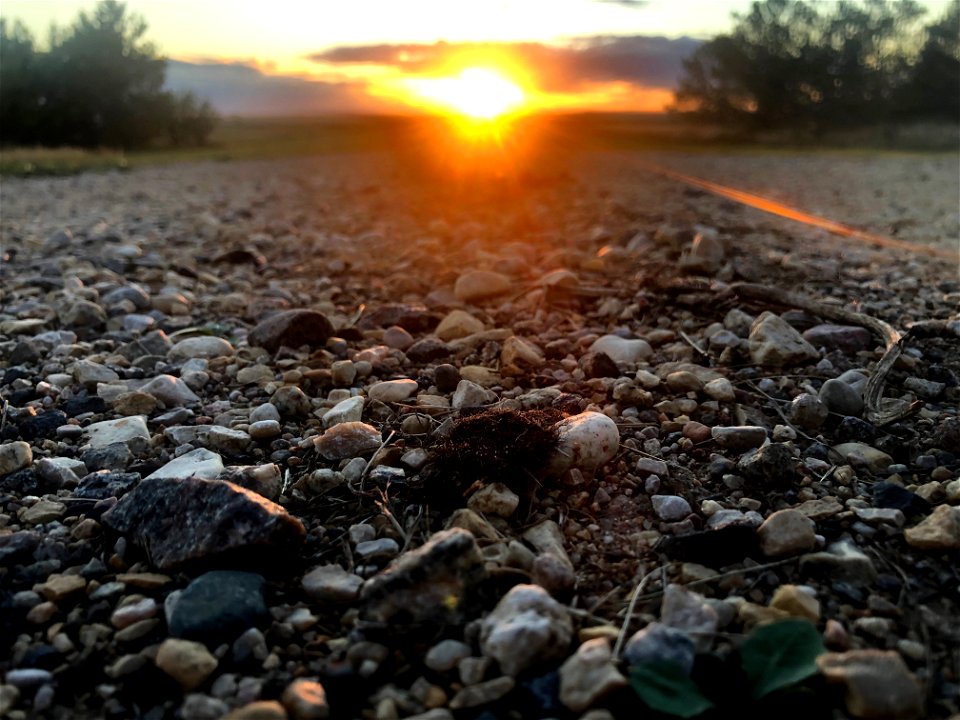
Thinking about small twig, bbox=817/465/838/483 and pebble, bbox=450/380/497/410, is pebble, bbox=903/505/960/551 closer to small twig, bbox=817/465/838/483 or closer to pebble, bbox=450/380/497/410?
small twig, bbox=817/465/838/483

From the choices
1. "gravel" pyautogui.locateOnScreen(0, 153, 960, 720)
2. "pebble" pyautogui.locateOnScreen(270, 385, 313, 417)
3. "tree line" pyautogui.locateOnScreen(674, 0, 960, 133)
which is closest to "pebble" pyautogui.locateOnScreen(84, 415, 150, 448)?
"gravel" pyautogui.locateOnScreen(0, 153, 960, 720)

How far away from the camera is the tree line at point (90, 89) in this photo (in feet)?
103

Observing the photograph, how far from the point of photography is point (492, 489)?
233 cm

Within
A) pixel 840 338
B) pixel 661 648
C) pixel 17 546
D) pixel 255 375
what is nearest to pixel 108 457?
pixel 17 546

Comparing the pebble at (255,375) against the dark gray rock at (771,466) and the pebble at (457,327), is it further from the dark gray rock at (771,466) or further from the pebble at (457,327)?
the dark gray rock at (771,466)

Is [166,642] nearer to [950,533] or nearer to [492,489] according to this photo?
[492,489]

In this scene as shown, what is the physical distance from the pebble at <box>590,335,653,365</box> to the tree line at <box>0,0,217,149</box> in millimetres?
34441

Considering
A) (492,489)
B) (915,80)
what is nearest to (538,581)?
(492,489)

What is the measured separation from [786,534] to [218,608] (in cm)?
152

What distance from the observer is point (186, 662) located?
1.75 m

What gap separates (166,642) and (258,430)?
1188mm

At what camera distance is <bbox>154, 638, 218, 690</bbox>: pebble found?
5.69ft

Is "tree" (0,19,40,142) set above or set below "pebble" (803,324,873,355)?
above

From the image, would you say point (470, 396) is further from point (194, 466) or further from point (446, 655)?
point (446, 655)
